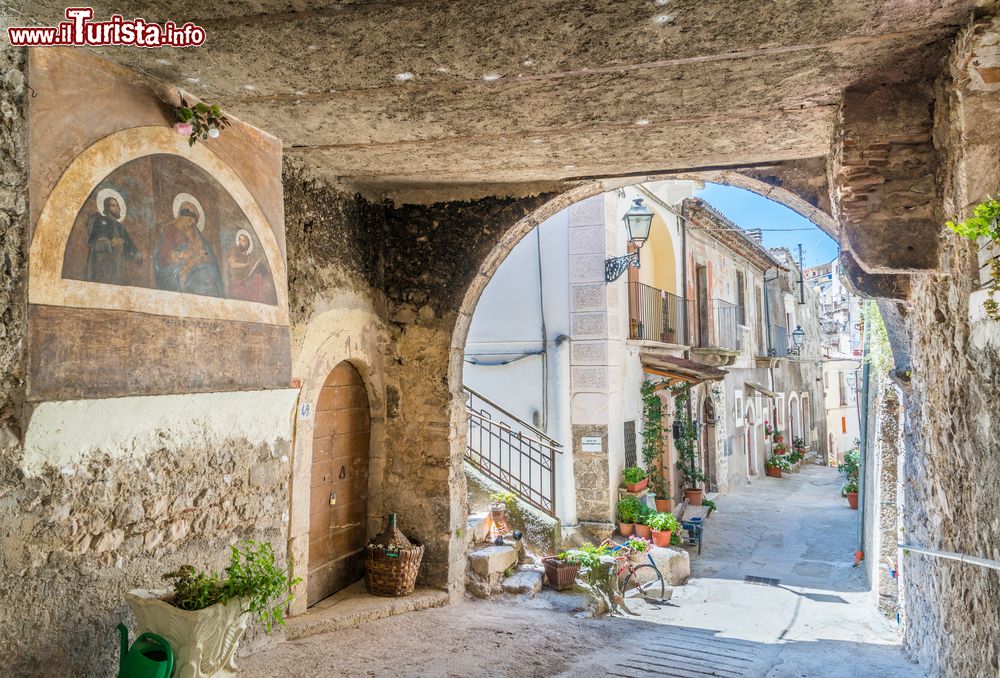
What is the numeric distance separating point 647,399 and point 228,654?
9.21 meters

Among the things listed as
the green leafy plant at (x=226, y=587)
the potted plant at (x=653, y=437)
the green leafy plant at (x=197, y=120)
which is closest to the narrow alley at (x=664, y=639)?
the green leafy plant at (x=226, y=587)

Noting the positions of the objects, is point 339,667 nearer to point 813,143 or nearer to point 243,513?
point 243,513

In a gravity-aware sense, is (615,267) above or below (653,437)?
above

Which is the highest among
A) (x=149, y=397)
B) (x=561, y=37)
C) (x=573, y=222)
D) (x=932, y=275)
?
(x=573, y=222)

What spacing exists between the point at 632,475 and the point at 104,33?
8.75 meters

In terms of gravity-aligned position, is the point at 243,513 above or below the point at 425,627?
above

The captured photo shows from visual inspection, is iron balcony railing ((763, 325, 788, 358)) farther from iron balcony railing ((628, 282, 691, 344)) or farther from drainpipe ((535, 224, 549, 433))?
drainpipe ((535, 224, 549, 433))

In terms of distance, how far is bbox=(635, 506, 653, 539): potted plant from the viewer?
365 inches

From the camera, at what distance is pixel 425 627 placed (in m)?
4.95

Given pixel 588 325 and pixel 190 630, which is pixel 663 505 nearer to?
pixel 588 325

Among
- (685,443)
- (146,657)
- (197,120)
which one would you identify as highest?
(197,120)

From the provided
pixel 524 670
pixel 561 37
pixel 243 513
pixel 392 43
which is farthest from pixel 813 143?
pixel 243 513

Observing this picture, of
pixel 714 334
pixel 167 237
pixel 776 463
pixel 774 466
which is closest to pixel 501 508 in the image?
pixel 167 237

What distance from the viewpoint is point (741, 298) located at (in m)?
17.6
